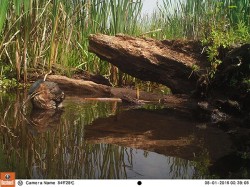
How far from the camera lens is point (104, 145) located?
2441 mm

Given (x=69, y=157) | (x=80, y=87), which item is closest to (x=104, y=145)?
(x=69, y=157)

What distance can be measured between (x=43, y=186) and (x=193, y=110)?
305 centimetres

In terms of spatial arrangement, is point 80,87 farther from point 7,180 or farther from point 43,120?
point 7,180

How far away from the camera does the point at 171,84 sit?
4832 millimetres

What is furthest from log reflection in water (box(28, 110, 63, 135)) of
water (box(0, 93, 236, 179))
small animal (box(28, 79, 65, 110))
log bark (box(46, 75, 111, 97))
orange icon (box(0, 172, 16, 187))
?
log bark (box(46, 75, 111, 97))

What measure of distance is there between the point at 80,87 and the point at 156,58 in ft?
5.01

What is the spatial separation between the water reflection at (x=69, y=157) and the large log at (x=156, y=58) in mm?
1962

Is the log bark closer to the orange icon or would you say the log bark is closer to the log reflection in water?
the log reflection in water

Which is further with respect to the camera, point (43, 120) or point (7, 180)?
point (43, 120)

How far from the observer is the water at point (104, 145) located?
1904 millimetres

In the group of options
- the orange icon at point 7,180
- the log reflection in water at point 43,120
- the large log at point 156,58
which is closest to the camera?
the orange icon at point 7,180

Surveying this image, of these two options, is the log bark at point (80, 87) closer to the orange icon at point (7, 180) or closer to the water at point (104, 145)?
the water at point (104, 145)

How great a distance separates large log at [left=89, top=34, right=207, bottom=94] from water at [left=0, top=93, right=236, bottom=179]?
98 centimetres

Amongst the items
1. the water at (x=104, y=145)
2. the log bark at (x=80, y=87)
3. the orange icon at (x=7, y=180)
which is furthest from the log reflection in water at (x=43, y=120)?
the log bark at (x=80, y=87)
